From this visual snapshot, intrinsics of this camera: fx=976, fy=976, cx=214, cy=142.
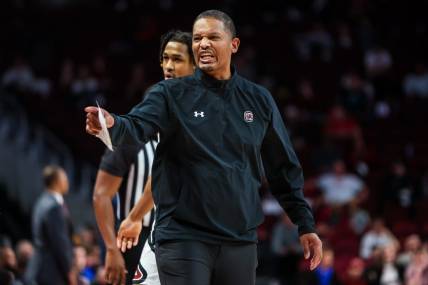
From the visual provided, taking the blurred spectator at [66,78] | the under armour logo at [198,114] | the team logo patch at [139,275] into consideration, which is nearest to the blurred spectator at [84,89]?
the blurred spectator at [66,78]

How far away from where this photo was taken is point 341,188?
17453 millimetres

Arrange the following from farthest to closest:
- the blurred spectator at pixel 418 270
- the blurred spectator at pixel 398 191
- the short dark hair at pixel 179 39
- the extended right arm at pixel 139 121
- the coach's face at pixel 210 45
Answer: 1. the blurred spectator at pixel 398 191
2. the blurred spectator at pixel 418 270
3. the short dark hair at pixel 179 39
4. the coach's face at pixel 210 45
5. the extended right arm at pixel 139 121

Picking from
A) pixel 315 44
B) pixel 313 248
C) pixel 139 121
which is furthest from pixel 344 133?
pixel 139 121

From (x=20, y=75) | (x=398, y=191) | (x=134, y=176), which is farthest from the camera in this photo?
(x=20, y=75)

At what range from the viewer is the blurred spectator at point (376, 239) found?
615 inches

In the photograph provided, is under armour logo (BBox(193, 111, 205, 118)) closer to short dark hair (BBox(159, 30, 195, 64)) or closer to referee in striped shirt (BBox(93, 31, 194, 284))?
referee in striped shirt (BBox(93, 31, 194, 284))

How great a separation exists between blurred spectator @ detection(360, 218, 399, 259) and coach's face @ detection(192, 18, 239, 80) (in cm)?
1080

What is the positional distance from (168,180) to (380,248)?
34.6ft

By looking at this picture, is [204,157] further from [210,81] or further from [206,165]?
[210,81]

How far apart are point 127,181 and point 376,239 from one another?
9682 millimetres

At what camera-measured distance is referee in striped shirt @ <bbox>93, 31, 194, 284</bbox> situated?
20.7 feet

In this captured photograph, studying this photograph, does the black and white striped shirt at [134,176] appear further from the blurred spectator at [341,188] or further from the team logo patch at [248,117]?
the blurred spectator at [341,188]

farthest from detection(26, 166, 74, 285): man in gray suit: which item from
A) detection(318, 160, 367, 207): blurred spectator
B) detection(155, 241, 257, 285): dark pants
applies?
detection(318, 160, 367, 207): blurred spectator

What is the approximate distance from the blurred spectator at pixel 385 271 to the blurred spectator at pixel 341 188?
8.10 ft
